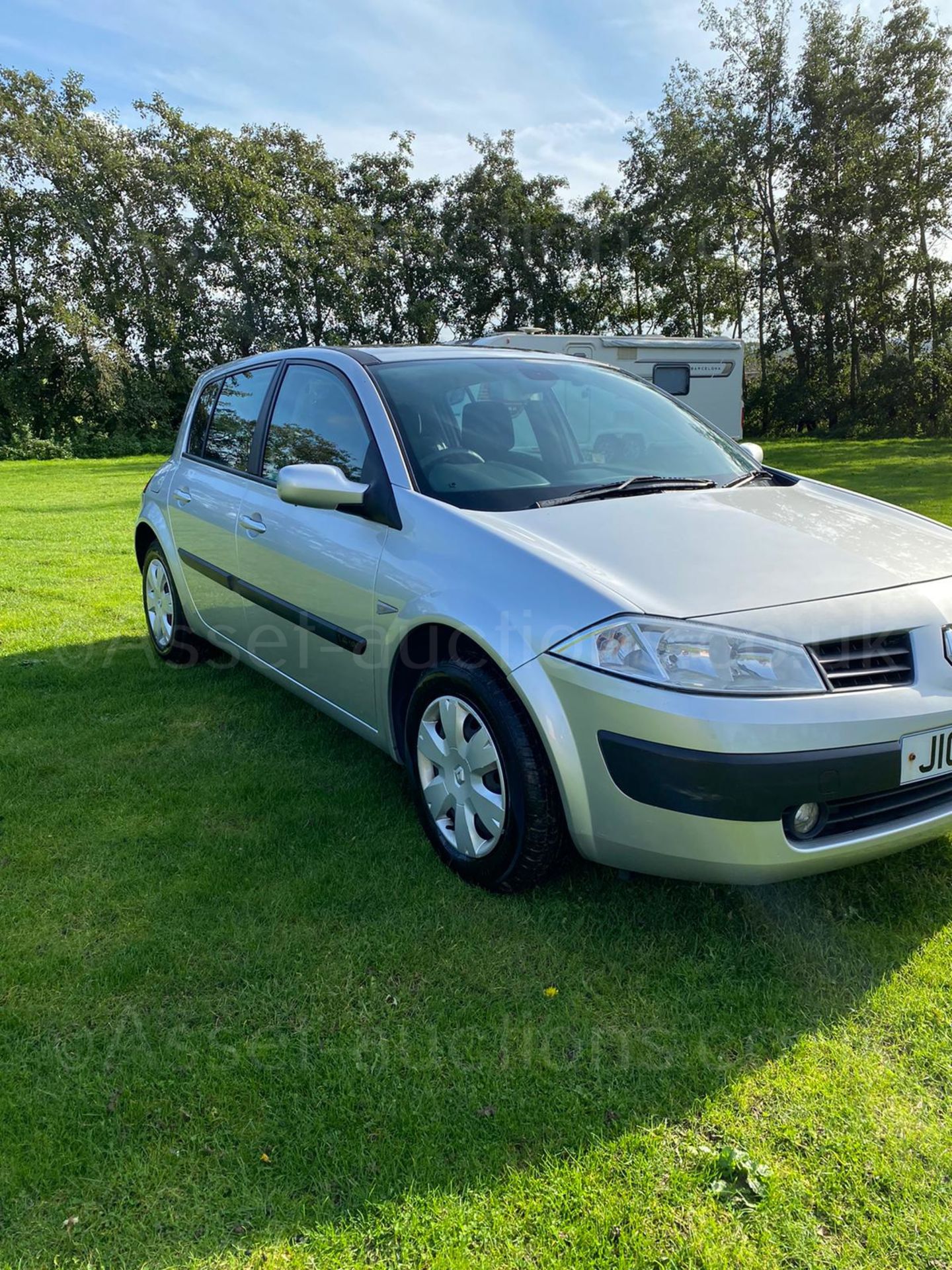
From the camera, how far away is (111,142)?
28.3 meters

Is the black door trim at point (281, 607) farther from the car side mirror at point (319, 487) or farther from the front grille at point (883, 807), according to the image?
the front grille at point (883, 807)

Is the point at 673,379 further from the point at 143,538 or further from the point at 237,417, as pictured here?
the point at 237,417

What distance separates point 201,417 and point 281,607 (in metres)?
1.74

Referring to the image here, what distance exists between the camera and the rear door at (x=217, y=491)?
4.14m

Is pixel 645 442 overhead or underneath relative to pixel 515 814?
overhead

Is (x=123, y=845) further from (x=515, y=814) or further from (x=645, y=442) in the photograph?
(x=645, y=442)

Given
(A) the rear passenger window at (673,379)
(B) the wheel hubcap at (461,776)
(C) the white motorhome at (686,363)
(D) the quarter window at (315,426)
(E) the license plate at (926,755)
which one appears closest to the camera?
(E) the license plate at (926,755)

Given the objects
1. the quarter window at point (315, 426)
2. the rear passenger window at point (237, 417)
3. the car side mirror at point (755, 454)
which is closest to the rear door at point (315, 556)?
the quarter window at point (315, 426)

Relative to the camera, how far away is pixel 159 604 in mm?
5227

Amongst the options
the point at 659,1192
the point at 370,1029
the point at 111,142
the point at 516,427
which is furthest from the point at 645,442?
the point at 111,142

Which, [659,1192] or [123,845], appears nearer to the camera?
[659,1192]

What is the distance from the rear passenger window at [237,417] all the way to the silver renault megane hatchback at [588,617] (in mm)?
170

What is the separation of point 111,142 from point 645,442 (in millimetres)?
31397

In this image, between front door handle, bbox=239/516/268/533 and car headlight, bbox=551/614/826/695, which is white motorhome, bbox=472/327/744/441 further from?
car headlight, bbox=551/614/826/695
